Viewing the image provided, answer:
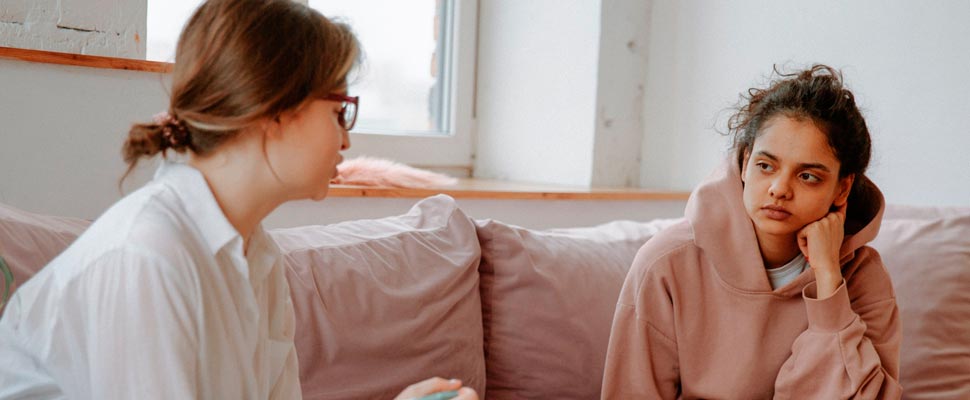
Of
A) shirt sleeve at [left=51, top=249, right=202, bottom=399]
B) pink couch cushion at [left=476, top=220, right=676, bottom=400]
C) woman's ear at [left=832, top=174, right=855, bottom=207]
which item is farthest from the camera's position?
pink couch cushion at [left=476, top=220, right=676, bottom=400]

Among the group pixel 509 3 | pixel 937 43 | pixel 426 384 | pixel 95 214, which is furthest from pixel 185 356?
pixel 509 3

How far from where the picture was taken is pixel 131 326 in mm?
769

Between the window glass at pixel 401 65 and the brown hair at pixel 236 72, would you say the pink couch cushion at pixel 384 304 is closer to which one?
the brown hair at pixel 236 72

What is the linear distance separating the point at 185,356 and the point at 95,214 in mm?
935

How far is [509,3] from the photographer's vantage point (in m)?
2.71

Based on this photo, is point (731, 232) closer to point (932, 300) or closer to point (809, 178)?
point (809, 178)

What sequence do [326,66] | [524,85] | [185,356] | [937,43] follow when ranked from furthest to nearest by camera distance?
[524,85] → [937,43] → [326,66] → [185,356]

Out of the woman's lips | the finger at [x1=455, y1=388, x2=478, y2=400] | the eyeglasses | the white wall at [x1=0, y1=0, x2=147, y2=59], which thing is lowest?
the finger at [x1=455, y1=388, x2=478, y2=400]

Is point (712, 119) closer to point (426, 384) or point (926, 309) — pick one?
point (926, 309)

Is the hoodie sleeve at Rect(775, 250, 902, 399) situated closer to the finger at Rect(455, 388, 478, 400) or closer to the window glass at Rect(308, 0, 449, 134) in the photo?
the finger at Rect(455, 388, 478, 400)

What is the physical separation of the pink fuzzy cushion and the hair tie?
3.65 feet

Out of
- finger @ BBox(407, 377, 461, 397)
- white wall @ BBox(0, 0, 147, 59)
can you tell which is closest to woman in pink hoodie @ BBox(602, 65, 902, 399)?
finger @ BBox(407, 377, 461, 397)

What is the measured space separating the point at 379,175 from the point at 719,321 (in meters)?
0.93

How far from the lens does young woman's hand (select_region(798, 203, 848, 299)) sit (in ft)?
4.64
